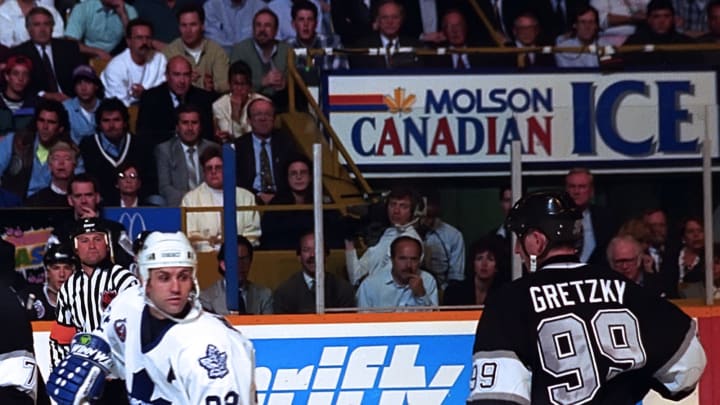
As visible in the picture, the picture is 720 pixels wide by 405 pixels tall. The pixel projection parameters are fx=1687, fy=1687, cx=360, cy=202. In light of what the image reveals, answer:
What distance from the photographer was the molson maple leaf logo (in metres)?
8.32

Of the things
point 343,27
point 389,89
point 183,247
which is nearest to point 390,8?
point 343,27

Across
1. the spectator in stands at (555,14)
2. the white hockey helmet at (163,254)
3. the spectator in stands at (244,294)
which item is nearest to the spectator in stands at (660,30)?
the spectator in stands at (555,14)

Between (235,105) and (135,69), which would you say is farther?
(135,69)

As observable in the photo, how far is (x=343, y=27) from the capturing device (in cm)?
1041

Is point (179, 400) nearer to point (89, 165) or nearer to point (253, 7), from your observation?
point (89, 165)

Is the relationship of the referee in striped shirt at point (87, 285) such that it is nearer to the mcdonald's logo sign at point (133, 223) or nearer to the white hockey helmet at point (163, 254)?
the mcdonald's logo sign at point (133, 223)

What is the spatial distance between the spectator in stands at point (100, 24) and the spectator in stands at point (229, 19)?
1.56ft

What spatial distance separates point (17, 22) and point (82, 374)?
17.8 feet

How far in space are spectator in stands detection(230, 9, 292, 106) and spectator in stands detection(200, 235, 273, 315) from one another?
2026 millimetres

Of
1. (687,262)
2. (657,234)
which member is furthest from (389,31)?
(687,262)

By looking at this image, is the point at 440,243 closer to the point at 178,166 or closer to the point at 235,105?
the point at 178,166

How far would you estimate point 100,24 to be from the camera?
1045 cm

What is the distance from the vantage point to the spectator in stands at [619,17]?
10625 millimetres

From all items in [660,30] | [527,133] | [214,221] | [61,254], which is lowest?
[61,254]
